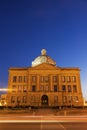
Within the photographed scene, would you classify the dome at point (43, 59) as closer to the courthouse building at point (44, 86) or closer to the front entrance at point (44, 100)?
the courthouse building at point (44, 86)

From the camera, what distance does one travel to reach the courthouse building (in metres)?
78.4

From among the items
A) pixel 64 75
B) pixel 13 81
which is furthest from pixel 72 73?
pixel 13 81

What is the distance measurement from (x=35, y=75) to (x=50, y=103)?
1219 centimetres

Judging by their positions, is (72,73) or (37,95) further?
(72,73)

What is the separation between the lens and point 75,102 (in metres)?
79.6

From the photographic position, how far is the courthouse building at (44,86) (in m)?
78.4
